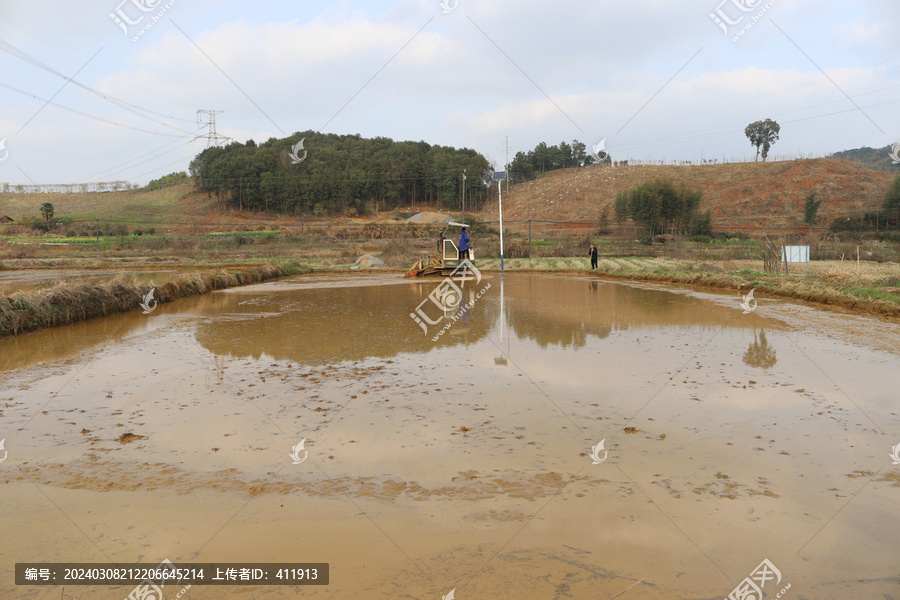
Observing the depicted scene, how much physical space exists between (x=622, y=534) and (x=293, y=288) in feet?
65.4

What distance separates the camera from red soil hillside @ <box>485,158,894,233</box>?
6016cm

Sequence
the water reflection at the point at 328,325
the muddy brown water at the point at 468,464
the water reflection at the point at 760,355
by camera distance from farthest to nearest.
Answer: the water reflection at the point at 328,325 < the water reflection at the point at 760,355 < the muddy brown water at the point at 468,464

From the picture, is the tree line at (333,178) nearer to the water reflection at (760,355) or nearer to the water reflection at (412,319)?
the water reflection at (412,319)

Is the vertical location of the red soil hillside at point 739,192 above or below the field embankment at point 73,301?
above

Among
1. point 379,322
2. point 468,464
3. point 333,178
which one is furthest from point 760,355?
point 333,178

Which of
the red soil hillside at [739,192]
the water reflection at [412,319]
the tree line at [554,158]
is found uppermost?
the tree line at [554,158]

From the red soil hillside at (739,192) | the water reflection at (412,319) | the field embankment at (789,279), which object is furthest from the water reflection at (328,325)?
the red soil hillside at (739,192)

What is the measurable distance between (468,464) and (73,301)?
487 inches

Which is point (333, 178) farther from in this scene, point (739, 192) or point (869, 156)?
point (869, 156)

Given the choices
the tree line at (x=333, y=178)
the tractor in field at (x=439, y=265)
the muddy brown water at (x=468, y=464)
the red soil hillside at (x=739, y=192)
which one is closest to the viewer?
the muddy brown water at (x=468, y=464)

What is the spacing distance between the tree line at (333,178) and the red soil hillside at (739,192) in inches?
301

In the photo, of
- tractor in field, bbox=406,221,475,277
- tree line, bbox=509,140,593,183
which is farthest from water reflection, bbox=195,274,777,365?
tree line, bbox=509,140,593,183

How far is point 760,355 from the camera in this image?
9594 millimetres

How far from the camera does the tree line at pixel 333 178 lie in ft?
275
